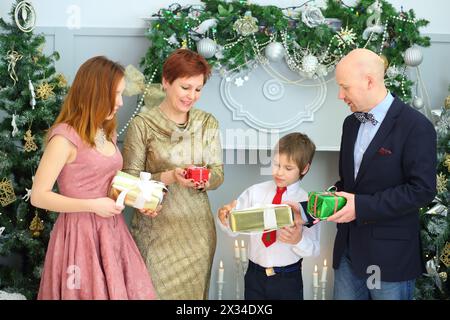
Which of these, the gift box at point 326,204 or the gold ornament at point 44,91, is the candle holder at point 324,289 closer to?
the gift box at point 326,204

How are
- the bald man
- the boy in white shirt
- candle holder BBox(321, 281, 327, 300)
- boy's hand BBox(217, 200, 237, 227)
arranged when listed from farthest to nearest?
candle holder BBox(321, 281, 327, 300)
the boy in white shirt
boy's hand BBox(217, 200, 237, 227)
the bald man

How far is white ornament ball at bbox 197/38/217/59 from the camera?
151 inches

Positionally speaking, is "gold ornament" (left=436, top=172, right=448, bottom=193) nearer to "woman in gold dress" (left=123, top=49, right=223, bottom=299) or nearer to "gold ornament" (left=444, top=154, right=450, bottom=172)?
"gold ornament" (left=444, top=154, right=450, bottom=172)

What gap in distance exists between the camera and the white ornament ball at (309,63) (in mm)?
3953

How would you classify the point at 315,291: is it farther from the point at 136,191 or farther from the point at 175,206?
the point at 136,191

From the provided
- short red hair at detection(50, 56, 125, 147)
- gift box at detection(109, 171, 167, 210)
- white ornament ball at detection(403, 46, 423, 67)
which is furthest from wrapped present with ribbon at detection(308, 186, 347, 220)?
white ornament ball at detection(403, 46, 423, 67)

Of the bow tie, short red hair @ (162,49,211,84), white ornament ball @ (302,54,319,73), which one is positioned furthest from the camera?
white ornament ball @ (302,54,319,73)

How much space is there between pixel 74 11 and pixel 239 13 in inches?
42.3

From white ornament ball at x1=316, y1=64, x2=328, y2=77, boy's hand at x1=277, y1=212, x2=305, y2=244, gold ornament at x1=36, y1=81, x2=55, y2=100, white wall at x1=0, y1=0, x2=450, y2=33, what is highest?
white wall at x1=0, y1=0, x2=450, y2=33

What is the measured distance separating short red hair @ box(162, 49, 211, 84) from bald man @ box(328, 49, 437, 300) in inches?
25.0

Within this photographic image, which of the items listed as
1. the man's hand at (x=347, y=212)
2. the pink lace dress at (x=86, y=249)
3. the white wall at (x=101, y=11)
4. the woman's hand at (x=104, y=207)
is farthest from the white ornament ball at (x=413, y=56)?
the woman's hand at (x=104, y=207)

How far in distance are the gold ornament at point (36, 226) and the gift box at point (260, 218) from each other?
4.28 ft
